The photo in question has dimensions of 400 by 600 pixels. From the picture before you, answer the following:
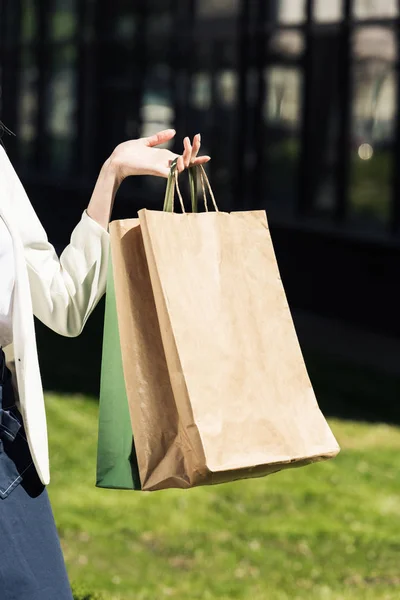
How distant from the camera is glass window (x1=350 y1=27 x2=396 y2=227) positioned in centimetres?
1249

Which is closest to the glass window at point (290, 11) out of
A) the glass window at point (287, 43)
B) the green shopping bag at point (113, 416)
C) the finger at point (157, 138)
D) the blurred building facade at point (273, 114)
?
the blurred building facade at point (273, 114)

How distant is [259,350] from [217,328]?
11 cm

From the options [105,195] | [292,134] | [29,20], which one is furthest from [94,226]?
[29,20]

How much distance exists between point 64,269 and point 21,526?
1.78 ft

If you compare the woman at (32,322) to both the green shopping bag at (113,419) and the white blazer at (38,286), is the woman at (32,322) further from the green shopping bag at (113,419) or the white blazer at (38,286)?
the green shopping bag at (113,419)

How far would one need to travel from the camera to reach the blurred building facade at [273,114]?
12656 mm

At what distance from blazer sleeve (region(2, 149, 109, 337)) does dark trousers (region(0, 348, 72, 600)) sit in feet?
0.54

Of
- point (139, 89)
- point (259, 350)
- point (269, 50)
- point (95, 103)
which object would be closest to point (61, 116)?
point (95, 103)

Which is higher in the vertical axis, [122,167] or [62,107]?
[122,167]

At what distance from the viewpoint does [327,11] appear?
13.2 metres

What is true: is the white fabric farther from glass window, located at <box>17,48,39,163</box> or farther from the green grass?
glass window, located at <box>17,48,39,163</box>

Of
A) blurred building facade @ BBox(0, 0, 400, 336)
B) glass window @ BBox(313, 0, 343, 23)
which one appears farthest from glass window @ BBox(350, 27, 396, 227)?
glass window @ BBox(313, 0, 343, 23)

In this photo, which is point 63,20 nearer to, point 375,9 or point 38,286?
point 375,9

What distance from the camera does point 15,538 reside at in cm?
236
